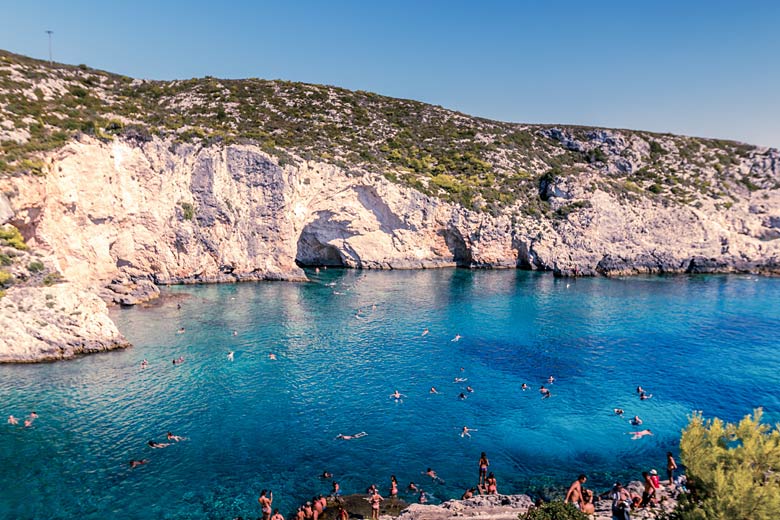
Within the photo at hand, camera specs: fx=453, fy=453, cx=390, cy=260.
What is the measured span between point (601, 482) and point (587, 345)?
816 inches

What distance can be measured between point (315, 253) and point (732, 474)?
238 feet

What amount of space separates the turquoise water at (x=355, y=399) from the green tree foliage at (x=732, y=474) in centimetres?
916

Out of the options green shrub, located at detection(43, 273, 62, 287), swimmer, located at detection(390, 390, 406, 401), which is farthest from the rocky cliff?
swimmer, located at detection(390, 390, 406, 401)

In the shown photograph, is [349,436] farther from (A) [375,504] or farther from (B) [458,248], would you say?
(B) [458,248]

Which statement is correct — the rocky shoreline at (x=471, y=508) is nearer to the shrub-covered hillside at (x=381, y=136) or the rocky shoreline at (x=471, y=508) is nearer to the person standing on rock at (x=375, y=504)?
the person standing on rock at (x=375, y=504)

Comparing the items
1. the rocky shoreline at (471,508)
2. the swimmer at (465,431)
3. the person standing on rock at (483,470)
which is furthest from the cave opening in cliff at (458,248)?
the rocky shoreline at (471,508)

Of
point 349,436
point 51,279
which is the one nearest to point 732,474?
point 349,436

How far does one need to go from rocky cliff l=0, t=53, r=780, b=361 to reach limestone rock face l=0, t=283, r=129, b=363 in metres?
0.13

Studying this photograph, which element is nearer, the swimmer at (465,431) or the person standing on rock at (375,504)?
the person standing on rock at (375,504)

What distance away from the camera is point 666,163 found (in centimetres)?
10200

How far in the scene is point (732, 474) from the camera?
11.7 meters

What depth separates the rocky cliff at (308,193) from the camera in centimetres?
4741

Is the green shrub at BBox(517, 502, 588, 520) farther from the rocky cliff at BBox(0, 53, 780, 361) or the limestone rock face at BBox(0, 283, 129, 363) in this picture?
the rocky cliff at BBox(0, 53, 780, 361)

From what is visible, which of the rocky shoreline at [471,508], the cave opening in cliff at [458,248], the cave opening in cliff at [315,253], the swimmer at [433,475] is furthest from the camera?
the cave opening in cliff at [458,248]
